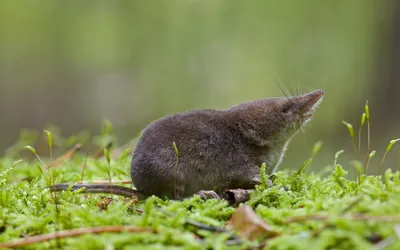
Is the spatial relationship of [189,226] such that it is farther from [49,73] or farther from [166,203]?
[49,73]

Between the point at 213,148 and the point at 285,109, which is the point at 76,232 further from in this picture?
the point at 285,109

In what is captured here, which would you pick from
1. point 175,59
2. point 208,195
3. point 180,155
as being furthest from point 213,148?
point 175,59

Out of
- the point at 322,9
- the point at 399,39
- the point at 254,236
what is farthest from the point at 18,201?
the point at 322,9

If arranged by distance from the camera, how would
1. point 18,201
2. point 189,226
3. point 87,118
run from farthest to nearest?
point 87,118, point 18,201, point 189,226

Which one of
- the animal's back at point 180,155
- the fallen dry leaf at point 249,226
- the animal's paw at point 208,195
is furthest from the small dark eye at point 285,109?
the fallen dry leaf at point 249,226

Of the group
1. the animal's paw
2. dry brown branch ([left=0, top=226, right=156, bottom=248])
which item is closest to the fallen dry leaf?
dry brown branch ([left=0, top=226, right=156, bottom=248])

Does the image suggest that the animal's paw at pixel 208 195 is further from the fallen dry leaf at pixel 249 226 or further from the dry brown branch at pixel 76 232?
the dry brown branch at pixel 76 232
